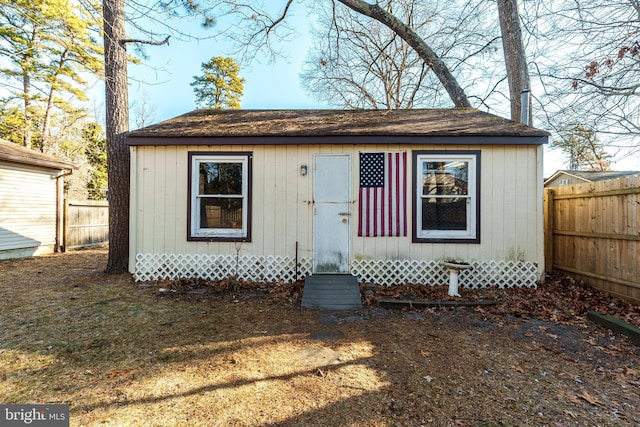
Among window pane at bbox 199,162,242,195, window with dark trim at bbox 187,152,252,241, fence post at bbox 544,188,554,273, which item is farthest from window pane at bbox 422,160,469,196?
window pane at bbox 199,162,242,195

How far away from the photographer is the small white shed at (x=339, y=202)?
5.63m

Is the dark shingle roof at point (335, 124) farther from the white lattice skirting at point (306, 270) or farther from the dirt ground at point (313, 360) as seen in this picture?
the dirt ground at point (313, 360)

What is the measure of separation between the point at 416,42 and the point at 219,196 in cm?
936

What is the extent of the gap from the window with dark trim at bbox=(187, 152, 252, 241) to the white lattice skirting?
1.69 feet

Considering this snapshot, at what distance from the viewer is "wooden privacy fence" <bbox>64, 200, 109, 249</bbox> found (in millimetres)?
10062

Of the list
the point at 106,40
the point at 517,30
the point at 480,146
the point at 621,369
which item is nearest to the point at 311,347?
the point at 621,369

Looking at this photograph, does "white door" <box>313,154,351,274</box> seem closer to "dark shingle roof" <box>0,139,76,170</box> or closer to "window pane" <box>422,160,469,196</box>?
"window pane" <box>422,160,469,196</box>

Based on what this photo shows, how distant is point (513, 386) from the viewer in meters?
2.62

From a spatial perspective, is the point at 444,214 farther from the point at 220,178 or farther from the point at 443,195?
the point at 220,178

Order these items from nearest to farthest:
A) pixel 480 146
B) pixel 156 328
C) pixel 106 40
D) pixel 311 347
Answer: pixel 311 347, pixel 156 328, pixel 480 146, pixel 106 40

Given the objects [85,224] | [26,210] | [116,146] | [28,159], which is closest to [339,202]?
[116,146]

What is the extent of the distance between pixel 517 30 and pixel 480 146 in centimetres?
624

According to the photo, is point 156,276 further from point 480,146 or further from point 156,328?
point 480,146

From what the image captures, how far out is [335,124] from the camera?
20.3ft
